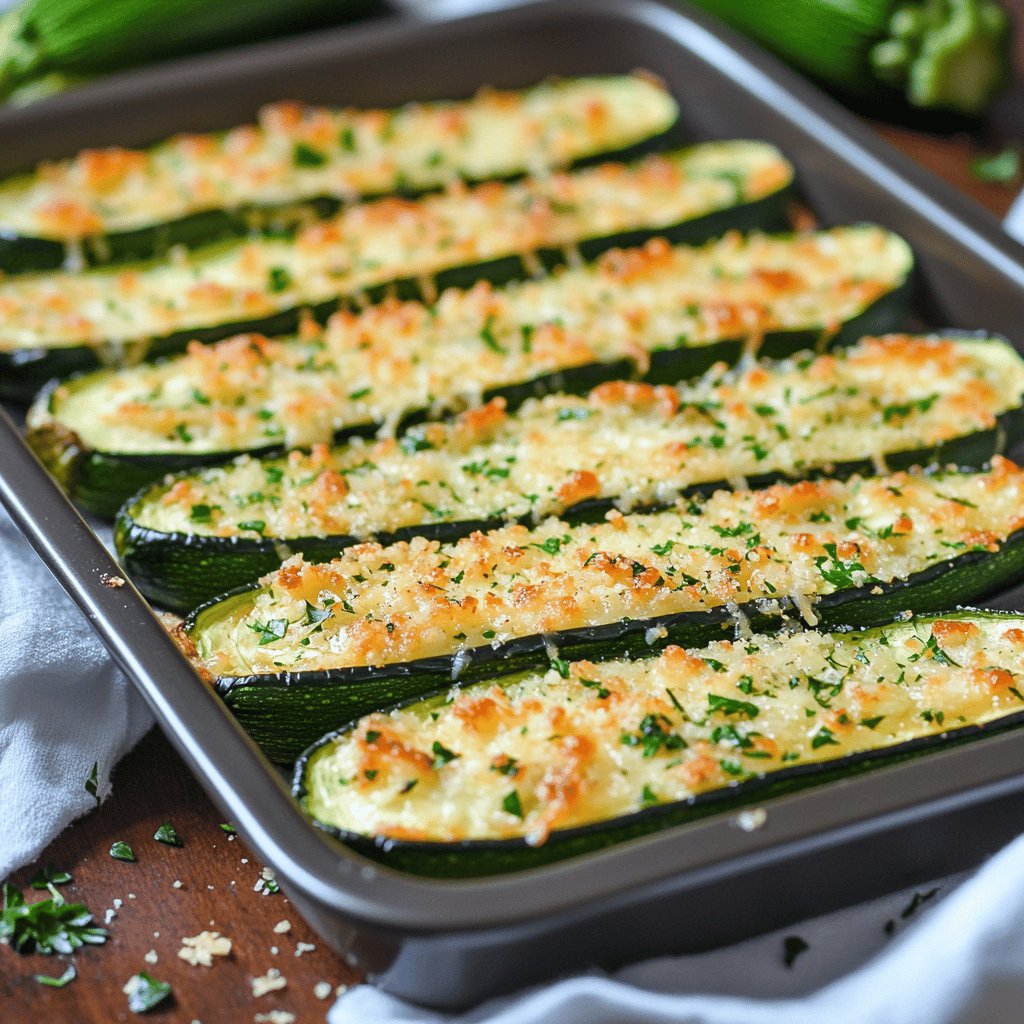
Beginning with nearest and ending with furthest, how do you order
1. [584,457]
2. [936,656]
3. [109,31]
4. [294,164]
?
[936,656]
[584,457]
[294,164]
[109,31]

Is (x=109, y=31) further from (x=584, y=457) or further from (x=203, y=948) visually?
(x=203, y=948)

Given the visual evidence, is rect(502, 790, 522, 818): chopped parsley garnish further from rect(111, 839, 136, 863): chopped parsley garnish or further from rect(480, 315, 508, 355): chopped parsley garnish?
rect(480, 315, 508, 355): chopped parsley garnish

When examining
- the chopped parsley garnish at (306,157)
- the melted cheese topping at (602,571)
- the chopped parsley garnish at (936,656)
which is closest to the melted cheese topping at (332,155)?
the chopped parsley garnish at (306,157)

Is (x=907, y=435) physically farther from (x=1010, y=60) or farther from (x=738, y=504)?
(x=1010, y=60)

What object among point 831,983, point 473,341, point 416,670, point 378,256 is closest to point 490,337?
point 473,341

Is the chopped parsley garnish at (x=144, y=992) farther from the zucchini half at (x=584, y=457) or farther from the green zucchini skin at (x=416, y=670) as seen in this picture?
the zucchini half at (x=584, y=457)

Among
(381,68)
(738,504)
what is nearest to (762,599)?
(738,504)
